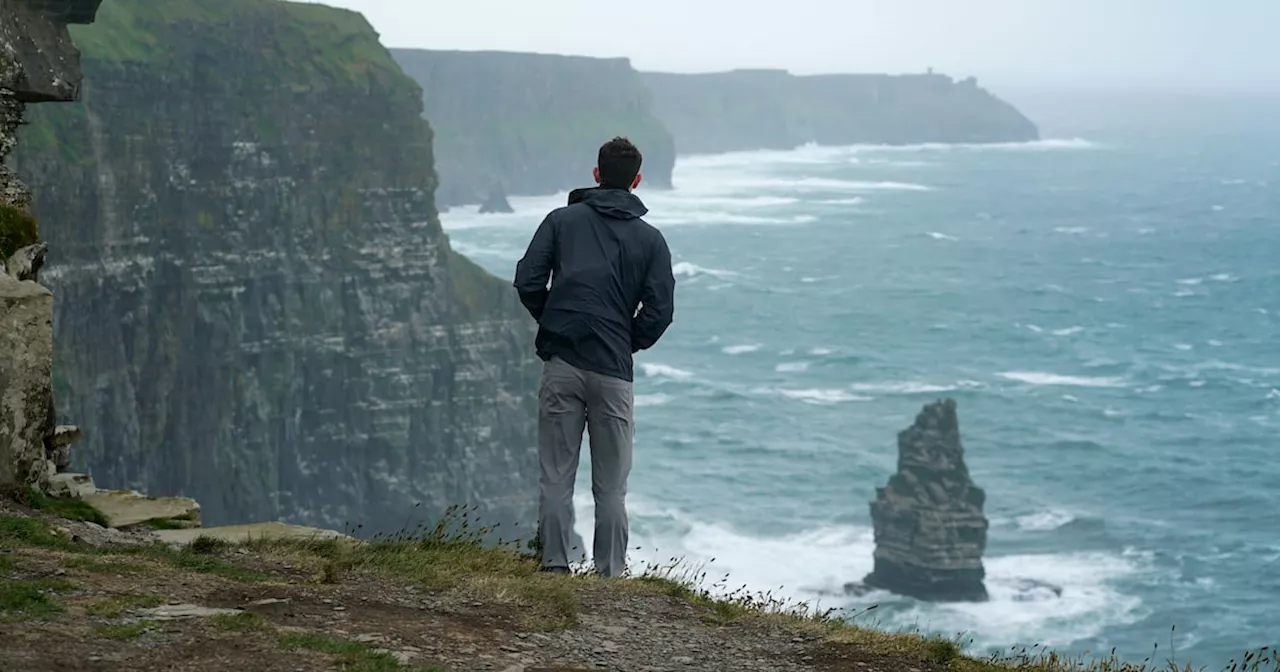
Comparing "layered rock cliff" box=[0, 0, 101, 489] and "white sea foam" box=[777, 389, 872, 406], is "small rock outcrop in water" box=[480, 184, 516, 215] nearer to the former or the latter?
"white sea foam" box=[777, 389, 872, 406]

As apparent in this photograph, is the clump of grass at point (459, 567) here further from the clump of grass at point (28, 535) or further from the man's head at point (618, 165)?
the man's head at point (618, 165)

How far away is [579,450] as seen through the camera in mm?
8961

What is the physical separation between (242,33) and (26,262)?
6250cm

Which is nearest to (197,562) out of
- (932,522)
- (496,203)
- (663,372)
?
(932,522)

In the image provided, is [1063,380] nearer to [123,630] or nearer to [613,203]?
[613,203]

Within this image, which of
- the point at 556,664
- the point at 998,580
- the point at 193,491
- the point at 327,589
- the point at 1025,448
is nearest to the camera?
the point at 556,664

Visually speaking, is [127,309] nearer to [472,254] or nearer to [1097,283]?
[472,254]

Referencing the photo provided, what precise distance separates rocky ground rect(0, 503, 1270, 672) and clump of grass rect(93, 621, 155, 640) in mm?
13

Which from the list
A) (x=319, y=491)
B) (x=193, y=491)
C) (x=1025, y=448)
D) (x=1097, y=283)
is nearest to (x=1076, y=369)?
(x=1025, y=448)

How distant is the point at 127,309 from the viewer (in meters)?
60.3

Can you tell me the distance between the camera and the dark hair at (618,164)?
361 inches

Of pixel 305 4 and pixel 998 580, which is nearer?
pixel 998 580

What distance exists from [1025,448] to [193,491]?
46.2 meters

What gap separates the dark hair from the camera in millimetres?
9180
